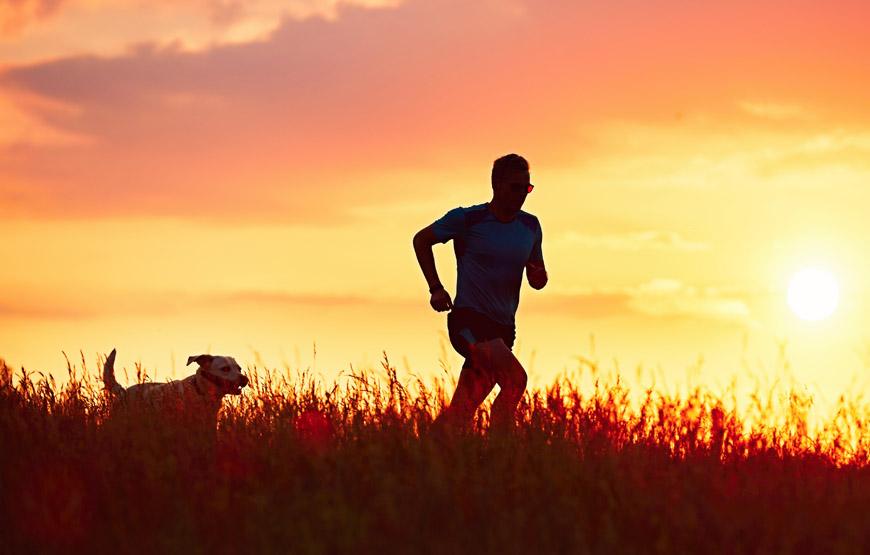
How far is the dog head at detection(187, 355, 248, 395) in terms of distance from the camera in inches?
444

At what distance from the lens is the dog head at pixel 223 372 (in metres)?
11.3

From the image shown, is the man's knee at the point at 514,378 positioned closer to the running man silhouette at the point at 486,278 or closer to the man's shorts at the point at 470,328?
the running man silhouette at the point at 486,278

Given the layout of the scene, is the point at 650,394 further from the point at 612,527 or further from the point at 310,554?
the point at 310,554

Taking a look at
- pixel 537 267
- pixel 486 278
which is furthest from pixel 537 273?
pixel 486 278

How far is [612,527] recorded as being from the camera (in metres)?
6.01

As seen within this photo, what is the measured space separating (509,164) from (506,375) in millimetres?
1553

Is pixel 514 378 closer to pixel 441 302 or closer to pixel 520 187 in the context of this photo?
pixel 441 302

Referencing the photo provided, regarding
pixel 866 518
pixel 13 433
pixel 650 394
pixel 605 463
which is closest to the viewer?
pixel 866 518

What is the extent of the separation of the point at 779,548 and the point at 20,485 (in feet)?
15.0

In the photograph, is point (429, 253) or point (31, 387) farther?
point (31, 387)

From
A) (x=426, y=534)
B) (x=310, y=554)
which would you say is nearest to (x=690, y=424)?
(x=426, y=534)

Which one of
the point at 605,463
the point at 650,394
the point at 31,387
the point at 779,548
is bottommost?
the point at 779,548

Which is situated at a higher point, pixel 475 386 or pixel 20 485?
pixel 475 386

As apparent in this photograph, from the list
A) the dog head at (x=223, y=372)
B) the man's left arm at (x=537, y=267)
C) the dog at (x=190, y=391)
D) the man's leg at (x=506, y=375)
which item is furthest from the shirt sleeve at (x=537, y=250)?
the dog head at (x=223, y=372)
